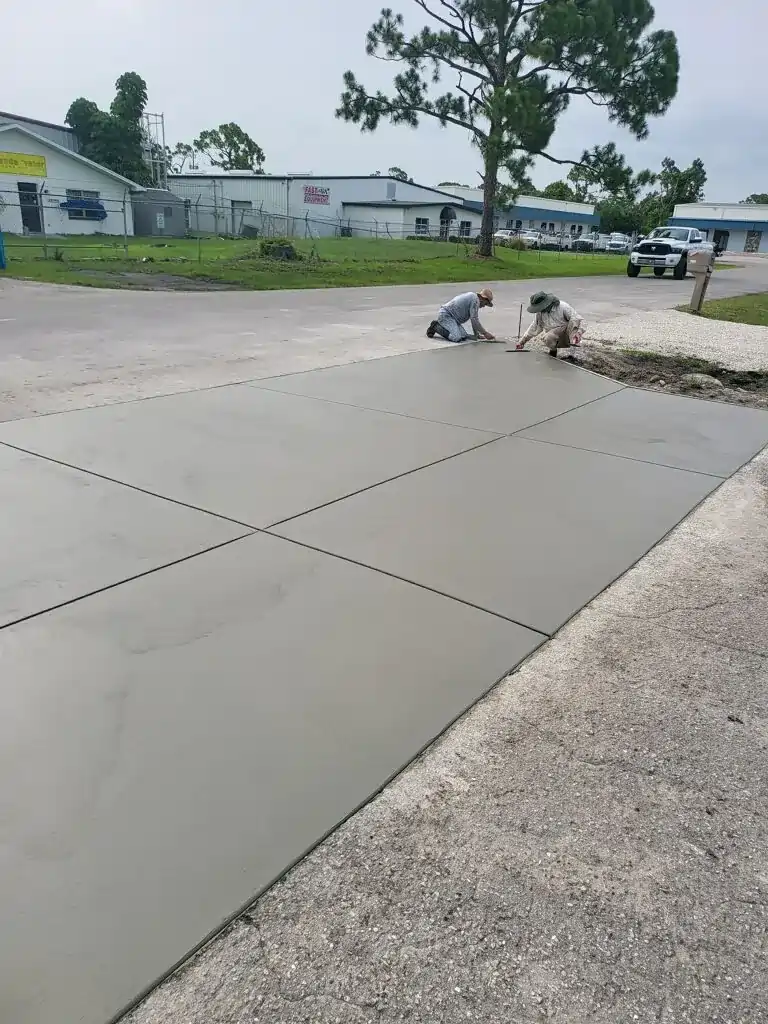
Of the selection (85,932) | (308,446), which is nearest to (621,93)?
(308,446)

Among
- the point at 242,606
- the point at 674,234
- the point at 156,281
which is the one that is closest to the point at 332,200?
the point at 674,234

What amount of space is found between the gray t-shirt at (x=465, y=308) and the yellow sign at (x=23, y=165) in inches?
1461

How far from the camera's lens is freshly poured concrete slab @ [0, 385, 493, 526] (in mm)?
5270

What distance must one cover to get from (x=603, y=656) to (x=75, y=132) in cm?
6548

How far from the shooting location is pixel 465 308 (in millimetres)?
12250

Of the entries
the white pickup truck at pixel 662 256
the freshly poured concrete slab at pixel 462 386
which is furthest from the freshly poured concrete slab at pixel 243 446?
the white pickup truck at pixel 662 256

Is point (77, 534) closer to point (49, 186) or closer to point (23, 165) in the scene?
point (23, 165)

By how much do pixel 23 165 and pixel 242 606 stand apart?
45026 millimetres

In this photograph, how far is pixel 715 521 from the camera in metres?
5.24

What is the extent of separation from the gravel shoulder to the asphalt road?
5.88m

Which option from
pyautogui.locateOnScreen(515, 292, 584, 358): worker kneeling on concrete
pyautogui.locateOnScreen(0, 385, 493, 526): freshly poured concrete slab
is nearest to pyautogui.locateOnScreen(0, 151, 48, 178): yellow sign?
pyautogui.locateOnScreen(515, 292, 584, 358): worker kneeling on concrete

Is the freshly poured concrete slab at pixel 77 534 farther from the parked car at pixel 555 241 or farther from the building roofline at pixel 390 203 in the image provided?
the parked car at pixel 555 241

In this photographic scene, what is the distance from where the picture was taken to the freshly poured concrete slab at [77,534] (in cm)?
387

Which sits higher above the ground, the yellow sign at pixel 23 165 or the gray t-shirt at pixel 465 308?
the yellow sign at pixel 23 165
